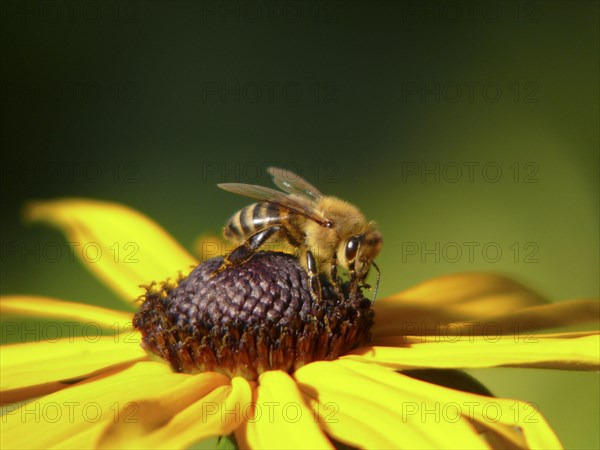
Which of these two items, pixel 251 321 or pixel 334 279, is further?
pixel 334 279

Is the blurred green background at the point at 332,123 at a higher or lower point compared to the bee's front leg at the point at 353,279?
higher

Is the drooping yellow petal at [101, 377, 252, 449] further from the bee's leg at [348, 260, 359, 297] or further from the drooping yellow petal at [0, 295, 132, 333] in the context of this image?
the drooping yellow petal at [0, 295, 132, 333]

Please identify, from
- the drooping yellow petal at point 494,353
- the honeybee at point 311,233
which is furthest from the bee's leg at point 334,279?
the drooping yellow petal at point 494,353

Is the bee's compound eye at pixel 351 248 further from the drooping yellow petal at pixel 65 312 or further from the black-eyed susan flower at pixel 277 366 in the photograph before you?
the drooping yellow petal at pixel 65 312

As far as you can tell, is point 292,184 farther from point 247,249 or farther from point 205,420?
point 205,420

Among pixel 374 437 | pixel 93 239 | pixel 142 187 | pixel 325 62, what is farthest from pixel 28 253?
pixel 374 437

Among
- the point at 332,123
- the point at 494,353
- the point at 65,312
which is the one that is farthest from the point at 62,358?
the point at 332,123
